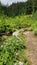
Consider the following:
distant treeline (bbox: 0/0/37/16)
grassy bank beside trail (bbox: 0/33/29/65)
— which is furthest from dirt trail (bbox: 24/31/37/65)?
distant treeline (bbox: 0/0/37/16)

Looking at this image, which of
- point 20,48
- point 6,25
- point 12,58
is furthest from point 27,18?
point 12,58

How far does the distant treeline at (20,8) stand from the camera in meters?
25.9

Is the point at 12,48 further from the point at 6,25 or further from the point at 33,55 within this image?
the point at 6,25

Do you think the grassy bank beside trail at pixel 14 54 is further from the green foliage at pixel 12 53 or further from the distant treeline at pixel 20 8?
the distant treeline at pixel 20 8

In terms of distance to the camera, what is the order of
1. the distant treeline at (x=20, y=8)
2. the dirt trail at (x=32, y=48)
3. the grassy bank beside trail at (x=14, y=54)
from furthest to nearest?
the distant treeline at (x=20, y=8)
the dirt trail at (x=32, y=48)
the grassy bank beside trail at (x=14, y=54)

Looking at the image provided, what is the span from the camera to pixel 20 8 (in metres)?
27.4

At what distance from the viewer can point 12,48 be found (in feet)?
31.1

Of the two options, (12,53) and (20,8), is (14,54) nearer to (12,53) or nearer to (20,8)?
(12,53)

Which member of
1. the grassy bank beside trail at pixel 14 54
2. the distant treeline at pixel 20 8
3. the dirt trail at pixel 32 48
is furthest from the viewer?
the distant treeline at pixel 20 8

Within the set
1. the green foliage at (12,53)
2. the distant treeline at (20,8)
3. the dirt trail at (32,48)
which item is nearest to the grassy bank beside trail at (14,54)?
the green foliage at (12,53)

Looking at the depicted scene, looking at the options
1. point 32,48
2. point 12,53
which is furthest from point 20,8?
point 12,53

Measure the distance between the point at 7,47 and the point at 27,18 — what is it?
41.5 ft

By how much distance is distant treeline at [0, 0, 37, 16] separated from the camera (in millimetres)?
25881

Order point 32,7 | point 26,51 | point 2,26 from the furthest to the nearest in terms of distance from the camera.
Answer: point 32,7 < point 2,26 < point 26,51
